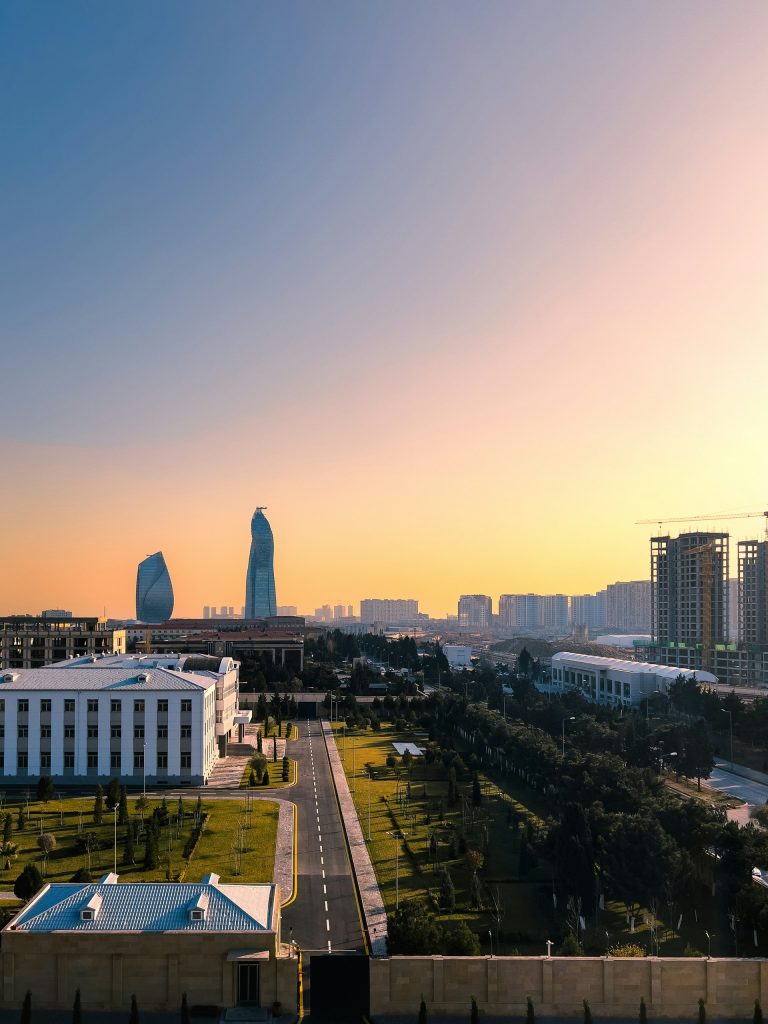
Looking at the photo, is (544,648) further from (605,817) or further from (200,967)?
(200,967)

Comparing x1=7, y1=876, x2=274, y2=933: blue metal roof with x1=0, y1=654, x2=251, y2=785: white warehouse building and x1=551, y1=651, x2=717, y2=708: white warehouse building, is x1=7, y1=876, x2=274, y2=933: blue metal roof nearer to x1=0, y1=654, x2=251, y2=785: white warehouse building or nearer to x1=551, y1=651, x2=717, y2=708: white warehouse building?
x1=0, y1=654, x2=251, y2=785: white warehouse building

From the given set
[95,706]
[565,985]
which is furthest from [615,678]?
[565,985]

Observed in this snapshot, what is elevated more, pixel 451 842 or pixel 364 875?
pixel 451 842

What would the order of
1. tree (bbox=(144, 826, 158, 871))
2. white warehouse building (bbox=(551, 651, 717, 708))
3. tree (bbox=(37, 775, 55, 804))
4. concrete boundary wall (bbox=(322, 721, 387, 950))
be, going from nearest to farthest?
concrete boundary wall (bbox=(322, 721, 387, 950)) → tree (bbox=(144, 826, 158, 871)) → tree (bbox=(37, 775, 55, 804)) → white warehouse building (bbox=(551, 651, 717, 708))

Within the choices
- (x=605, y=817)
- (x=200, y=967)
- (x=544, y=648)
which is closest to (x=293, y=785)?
(x=605, y=817)

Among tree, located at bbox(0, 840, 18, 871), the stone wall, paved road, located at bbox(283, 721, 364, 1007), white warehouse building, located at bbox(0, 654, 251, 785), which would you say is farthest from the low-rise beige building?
white warehouse building, located at bbox(0, 654, 251, 785)

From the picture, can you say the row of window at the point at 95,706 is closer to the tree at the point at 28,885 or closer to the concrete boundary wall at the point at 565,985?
the tree at the point at 28,885

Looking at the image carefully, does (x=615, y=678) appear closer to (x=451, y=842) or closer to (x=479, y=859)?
(x=451, y=842)
